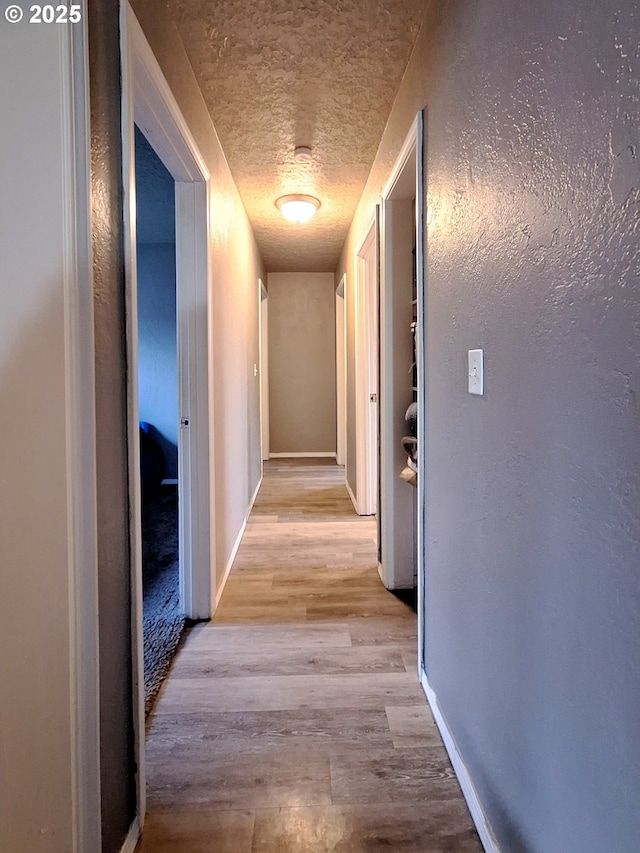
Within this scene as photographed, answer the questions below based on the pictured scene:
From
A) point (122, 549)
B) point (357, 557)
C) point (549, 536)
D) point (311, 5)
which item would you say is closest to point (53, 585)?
point (122, 549)

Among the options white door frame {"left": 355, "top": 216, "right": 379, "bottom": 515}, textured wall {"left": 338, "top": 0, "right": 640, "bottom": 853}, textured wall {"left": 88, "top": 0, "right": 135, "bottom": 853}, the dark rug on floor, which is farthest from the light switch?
white door frame {"left": 355, "top": 216, "right": 379, "bottom": 515}

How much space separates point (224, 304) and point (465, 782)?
224 cm

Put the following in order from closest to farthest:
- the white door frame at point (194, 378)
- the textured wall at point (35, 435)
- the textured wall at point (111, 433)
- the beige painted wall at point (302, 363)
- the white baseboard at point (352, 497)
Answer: the textured wall at point (35, 435)
the textured wall at point (111, 433)
the white door frame at point (194, 378)
the white baseboard at point (352, 497)
the beige painted wall at point (302, 363)

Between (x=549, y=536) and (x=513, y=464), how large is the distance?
185 mm

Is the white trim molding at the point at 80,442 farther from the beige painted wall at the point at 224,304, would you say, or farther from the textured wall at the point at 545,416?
the textured wall at the point at 545,416

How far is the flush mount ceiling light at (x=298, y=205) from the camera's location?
10.6 feet

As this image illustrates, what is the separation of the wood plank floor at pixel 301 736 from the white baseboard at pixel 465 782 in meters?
0.02

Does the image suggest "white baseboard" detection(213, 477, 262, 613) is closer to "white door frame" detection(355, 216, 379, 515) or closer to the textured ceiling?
"white door frame" detection(355, 216, 379, 515)

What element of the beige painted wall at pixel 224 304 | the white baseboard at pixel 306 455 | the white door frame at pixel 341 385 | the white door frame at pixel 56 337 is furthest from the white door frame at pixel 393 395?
the white baseboard at pixel 306 455

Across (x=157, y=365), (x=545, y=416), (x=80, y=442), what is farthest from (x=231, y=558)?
(x=157, y=365)

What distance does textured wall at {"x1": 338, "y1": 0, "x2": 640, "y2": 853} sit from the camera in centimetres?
66

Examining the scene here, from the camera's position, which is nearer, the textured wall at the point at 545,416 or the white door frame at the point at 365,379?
the textured wall at the point at 545,416

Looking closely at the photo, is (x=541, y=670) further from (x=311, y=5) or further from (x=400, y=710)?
(x=311, y=5)

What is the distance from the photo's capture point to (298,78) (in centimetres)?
193
